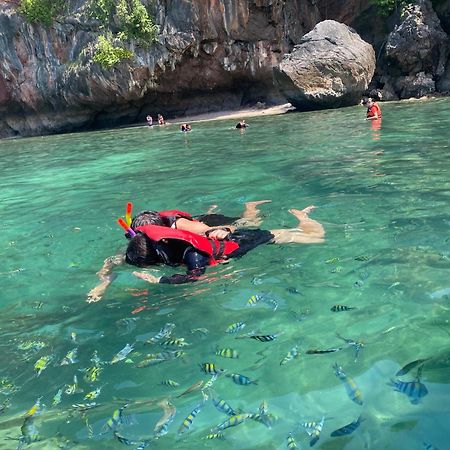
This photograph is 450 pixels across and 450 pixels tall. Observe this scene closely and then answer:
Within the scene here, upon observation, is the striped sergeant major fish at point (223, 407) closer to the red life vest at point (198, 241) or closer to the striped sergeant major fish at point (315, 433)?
the striped sergeant major fish at point (315, 433)

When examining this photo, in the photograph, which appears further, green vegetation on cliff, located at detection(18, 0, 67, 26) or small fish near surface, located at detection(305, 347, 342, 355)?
green vegetation on cliff, located at detection(18, 0, 67, 26)

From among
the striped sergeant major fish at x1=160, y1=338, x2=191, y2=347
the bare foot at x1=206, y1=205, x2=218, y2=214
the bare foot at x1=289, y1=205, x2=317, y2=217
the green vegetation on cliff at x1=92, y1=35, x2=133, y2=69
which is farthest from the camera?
the green vegetation on cliff at x1=92, y1=35, x2=133, y2=69

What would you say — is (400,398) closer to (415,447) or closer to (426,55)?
(415,447)

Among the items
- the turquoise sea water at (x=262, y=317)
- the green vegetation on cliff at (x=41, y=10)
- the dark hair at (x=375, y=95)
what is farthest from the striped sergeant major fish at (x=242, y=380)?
the green vegetation on cliff at (x=41, y=10)

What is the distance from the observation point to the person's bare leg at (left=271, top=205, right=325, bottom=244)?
5.54m

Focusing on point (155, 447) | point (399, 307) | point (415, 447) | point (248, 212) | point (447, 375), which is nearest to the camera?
point (415, 447)

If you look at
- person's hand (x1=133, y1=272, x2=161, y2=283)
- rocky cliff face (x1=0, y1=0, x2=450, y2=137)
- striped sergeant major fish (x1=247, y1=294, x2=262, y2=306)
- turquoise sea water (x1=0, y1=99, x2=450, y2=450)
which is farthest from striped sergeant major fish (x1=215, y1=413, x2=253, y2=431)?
rocky cliff face (x1=0, y1=0, x2=450, y2=137)

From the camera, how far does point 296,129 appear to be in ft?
56.4

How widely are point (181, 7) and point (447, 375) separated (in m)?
29.2

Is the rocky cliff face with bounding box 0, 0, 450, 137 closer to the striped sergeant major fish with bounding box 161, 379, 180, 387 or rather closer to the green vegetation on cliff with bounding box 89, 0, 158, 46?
the green vegetation on cliff with bounding box 89, 0, 158, 46

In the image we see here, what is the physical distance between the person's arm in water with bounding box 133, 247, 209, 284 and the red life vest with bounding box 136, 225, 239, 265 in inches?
2.7

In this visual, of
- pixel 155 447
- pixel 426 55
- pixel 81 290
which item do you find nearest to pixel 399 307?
pixel 155 447

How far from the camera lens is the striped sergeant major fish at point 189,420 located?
8.88 ft

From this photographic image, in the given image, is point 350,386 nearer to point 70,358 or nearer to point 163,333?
point 163,333
